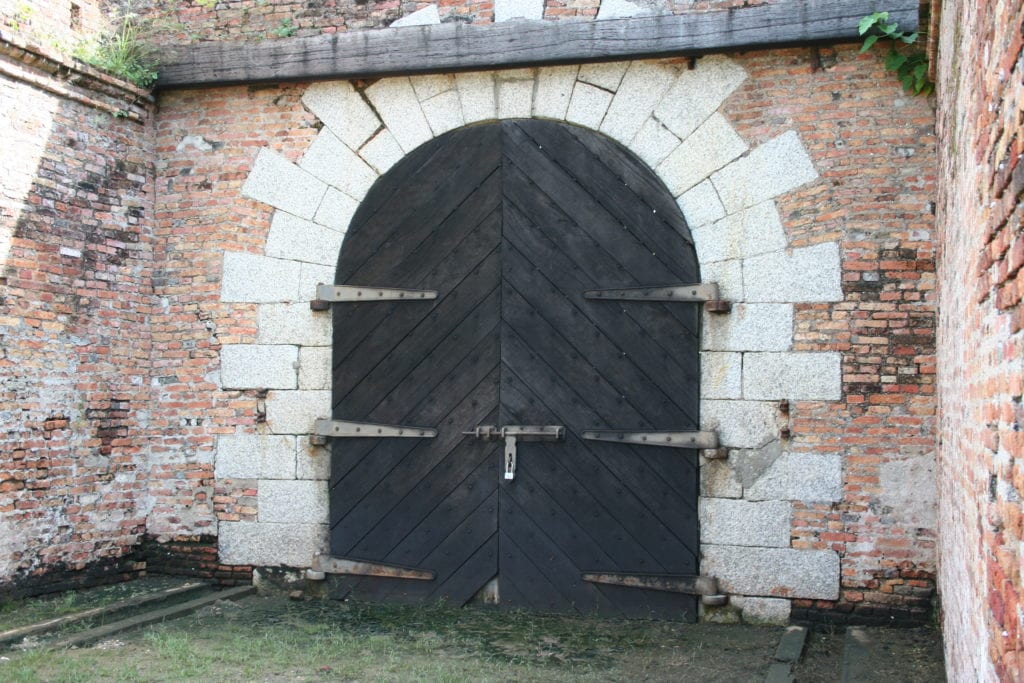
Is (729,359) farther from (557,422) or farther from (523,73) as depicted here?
(523,73)

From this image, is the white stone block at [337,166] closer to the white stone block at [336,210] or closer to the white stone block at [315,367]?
the white stone block at [336,210]

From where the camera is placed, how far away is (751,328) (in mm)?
5969

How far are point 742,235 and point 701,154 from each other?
1.82 ft

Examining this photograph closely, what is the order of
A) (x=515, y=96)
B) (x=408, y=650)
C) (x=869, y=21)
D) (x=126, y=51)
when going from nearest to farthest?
(x=408, y=650) < (x=869, y=21) < (x=515, y=96) < (x=126, y=51)

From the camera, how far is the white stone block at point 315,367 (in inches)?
263

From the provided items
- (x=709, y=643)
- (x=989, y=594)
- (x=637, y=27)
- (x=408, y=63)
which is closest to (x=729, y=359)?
(x=709, y=643)

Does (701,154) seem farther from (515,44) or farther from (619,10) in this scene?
(515,44)

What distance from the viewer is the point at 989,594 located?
2.58 m

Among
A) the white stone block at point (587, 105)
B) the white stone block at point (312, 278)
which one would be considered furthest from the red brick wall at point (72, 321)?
the white stone block at point (587, 105)

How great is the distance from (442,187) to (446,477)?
1.86m

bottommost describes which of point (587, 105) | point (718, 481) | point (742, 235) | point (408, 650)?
point (408, 650)

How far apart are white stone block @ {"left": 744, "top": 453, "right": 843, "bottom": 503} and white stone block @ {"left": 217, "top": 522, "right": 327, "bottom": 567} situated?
280cm

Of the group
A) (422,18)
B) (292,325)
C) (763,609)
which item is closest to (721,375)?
(763,609)

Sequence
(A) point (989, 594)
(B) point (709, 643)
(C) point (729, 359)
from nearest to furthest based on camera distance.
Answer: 1. (A) point (989, 594)
2. (B) point (709, 643)
3. (C) point (729, 359)
